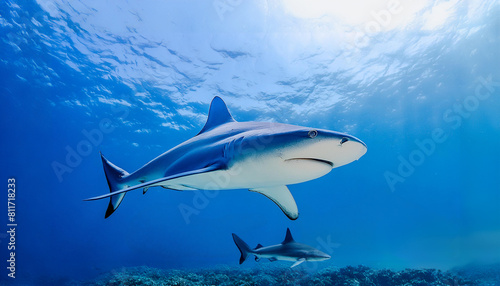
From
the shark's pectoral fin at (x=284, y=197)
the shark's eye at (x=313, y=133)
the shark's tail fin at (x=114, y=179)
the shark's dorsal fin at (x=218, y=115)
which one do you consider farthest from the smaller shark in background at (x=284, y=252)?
the shark's eye at (x=313, y=133)

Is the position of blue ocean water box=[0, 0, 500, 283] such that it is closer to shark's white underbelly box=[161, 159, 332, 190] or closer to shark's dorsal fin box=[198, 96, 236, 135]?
shark's dorsal fin box=[198, 96, 236, 135]

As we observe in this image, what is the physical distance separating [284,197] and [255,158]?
62.5 inches

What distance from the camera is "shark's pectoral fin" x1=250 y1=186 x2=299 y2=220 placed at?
3800 mm

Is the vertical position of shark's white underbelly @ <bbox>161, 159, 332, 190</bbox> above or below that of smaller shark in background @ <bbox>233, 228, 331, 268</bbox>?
above

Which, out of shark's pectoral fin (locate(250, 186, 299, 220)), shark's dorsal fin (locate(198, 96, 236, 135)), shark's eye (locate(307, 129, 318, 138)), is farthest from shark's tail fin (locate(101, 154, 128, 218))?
shark's eye (locate(307, 129, 318, 138))

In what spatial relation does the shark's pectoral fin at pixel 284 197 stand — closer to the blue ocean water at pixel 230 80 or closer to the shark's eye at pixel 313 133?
the shark's eye at pixel 313 133

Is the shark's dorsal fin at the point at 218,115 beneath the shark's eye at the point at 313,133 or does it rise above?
above

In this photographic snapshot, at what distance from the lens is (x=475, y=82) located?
74.3ft

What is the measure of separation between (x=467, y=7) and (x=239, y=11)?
538 inches

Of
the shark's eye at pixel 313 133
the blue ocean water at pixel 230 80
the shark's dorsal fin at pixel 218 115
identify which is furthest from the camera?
the blue ocean water at pixel 230 80

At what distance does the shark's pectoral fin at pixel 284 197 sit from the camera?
12.5 feet

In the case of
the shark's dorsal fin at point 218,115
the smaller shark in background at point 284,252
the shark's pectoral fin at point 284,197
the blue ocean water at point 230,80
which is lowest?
the smaller shark in background at point 284,252

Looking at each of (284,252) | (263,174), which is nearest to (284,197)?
(263,174)

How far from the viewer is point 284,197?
12.9 feet
